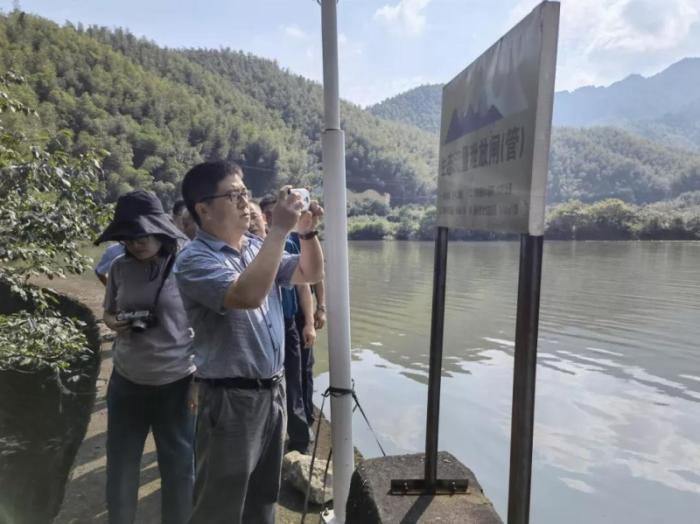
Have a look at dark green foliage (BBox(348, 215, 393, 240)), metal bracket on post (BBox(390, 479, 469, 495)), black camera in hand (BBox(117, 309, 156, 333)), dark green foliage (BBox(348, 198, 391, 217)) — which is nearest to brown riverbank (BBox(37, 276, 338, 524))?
metal bracket on post (BBox(390, 479, 469, 495))

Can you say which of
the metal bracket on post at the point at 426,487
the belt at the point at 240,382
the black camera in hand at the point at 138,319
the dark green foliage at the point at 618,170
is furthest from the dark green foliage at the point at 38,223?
the dark green foliage at the point at 618,170

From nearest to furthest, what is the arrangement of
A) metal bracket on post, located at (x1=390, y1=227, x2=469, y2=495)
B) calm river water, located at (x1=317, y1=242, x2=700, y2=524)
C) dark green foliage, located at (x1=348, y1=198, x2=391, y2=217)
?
metal bracket on post, located at (x1=390, y1=227, x2=469, y2=495), calm river water, located at (x1=317, y1=242, x2=700, y2=524), dark green foliage, located at (x1=348, y1=198, x2=391, y2=217)

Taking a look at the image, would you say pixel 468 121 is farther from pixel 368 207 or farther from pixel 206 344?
pixel 368 207

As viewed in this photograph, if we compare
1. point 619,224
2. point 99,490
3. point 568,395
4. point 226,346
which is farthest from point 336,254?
point 619,224

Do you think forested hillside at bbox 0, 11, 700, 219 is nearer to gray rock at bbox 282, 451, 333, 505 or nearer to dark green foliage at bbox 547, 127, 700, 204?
dark green foliage at bbox 547, 127, 700, 204

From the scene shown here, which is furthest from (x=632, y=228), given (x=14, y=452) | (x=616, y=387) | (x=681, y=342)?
(x=14, y=452)

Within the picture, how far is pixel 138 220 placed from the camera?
6.71 ft

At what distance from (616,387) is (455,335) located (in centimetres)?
336

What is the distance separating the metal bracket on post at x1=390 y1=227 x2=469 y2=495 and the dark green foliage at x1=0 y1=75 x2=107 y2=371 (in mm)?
1848

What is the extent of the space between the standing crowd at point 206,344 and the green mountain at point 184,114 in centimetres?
115

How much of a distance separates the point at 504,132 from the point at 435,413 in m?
1.10

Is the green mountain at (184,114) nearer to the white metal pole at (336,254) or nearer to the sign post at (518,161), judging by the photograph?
the white metal pole at (336,254)

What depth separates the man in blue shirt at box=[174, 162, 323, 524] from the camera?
4.98ft

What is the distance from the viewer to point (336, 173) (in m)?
2.13
